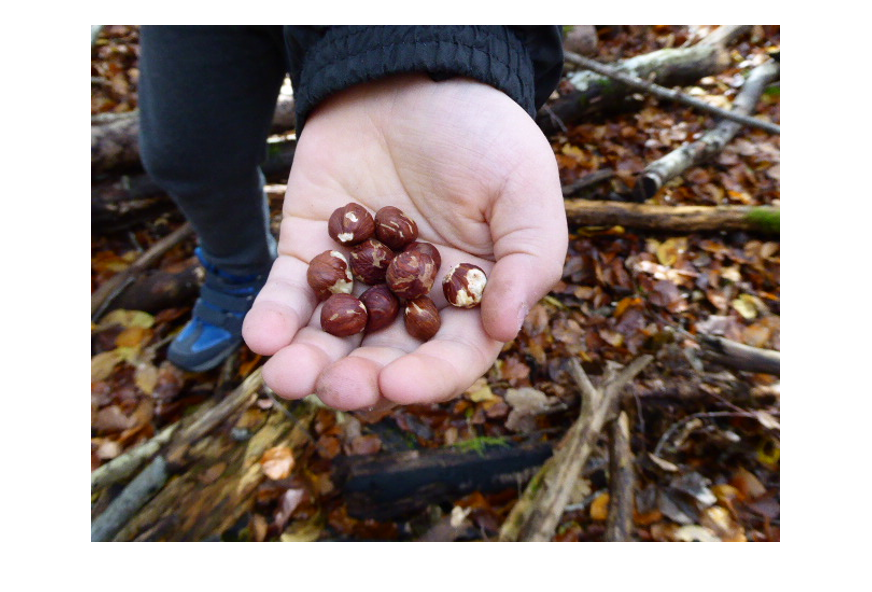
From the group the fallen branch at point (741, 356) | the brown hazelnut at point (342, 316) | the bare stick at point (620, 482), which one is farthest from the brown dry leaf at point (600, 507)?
the brown hazelnut at point (342, 316)

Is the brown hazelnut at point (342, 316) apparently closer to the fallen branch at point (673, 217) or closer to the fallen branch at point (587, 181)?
the fallen branch at point (673, 217)

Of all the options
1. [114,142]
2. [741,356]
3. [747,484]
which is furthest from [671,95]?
[114,142]

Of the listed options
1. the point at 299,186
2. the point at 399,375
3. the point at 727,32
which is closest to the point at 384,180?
the point at 299,186

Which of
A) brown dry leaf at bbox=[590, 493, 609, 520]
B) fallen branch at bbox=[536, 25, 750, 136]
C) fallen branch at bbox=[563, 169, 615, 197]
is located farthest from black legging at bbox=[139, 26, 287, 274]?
fallen branch at bbox=[536, 25, 750, 136]

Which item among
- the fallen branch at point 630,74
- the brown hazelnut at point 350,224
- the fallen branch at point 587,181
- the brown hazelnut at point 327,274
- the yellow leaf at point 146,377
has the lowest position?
the yellow leaf at point 146,377

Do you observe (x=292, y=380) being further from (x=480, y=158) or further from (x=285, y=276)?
(x=480, y=158)
